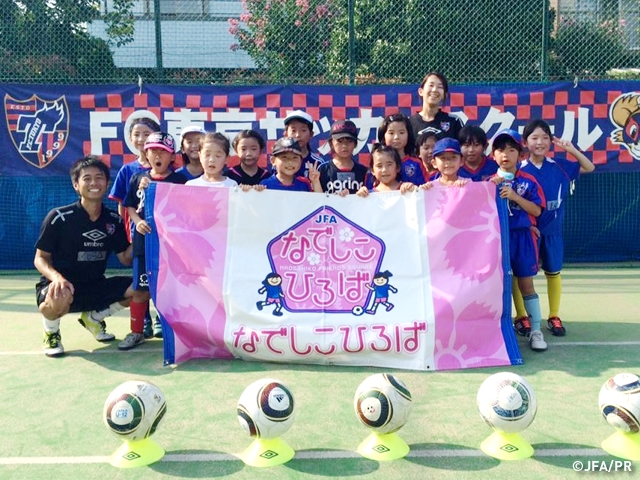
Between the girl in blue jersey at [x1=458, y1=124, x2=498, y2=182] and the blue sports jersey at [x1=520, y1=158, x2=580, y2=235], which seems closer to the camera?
the girl in blue jersey at [x1=458, y1=124, x2=498, y2=182]

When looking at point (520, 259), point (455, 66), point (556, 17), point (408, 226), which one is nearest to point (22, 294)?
point (408, 226)

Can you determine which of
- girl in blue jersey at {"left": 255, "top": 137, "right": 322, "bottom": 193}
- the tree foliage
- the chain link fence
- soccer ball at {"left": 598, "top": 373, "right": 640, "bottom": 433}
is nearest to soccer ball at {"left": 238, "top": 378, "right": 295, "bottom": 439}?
soccer ball at {"left": 598, "top": 373, "right": 640, "bottom": 433}

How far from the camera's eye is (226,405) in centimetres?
368

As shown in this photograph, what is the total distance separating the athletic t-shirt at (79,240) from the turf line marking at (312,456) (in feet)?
6.48

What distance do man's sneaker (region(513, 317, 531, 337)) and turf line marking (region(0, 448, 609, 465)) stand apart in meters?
1.93

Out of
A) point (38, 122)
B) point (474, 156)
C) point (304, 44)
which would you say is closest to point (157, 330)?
point (474, 156)

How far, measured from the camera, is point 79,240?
15.6ft

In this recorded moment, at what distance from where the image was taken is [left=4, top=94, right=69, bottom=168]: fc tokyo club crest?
7.55m

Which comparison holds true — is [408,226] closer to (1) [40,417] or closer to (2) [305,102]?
(1) [40,417]

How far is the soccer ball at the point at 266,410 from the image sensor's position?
2.89 m

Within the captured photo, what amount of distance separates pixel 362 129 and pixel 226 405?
15.3ft

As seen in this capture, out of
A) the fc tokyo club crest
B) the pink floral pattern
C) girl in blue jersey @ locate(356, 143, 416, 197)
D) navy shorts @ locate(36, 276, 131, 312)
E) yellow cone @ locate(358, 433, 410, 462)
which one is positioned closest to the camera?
yellow cone @ locate(358, 433, 410, 462)

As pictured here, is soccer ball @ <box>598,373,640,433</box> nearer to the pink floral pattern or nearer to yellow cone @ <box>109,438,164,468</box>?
the pink floral pattern

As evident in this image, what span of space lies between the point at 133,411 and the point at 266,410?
1.94 ft
